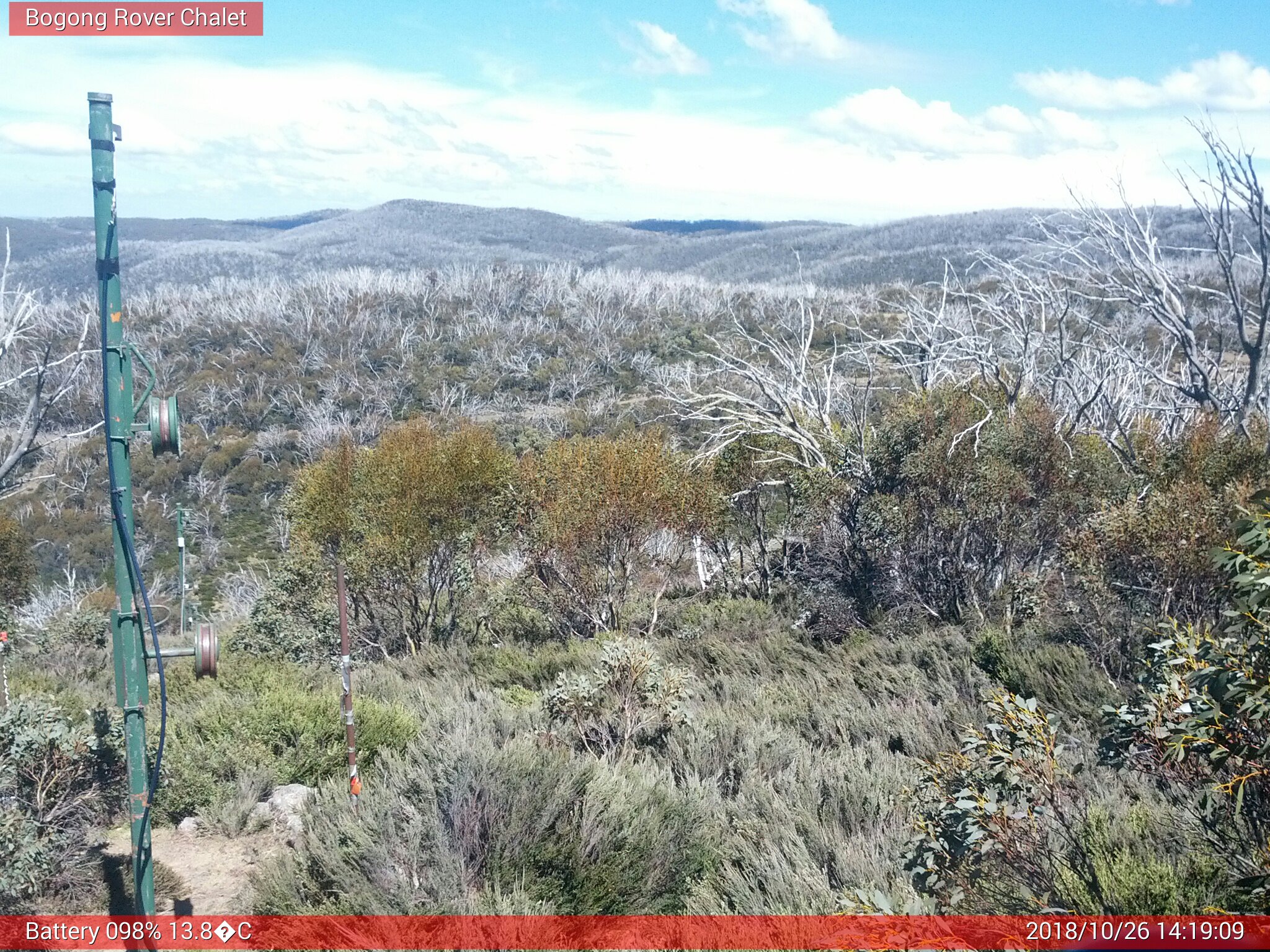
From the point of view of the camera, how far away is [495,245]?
15538 centimetres

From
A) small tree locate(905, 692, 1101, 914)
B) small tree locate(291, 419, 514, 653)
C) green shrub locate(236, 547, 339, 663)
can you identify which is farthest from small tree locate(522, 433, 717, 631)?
small tree locate(905, 692, 1101, 914)

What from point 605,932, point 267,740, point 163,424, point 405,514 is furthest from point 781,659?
point 163,424

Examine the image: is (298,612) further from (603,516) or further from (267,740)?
(267,740)

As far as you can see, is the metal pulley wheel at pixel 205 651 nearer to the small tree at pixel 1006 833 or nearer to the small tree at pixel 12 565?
the small tree at pixel 1006 833

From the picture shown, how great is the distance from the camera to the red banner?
2908 mm

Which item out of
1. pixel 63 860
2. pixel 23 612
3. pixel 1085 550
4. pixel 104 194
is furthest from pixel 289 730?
pixel 23 612

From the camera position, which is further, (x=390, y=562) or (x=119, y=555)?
(x=390, y=562)

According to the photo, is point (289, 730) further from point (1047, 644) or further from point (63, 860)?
point (1047, 644)

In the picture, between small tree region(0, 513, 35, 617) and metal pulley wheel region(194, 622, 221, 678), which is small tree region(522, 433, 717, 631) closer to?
metal pulley wheel region(194, 622, 221, 678)

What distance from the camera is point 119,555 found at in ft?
13.3

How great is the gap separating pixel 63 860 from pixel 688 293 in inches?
3255

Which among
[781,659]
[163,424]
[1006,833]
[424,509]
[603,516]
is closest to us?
[1006,833]

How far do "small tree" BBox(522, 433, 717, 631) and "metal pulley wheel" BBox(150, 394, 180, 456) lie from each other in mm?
9870

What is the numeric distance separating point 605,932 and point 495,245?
158726 millimetres
